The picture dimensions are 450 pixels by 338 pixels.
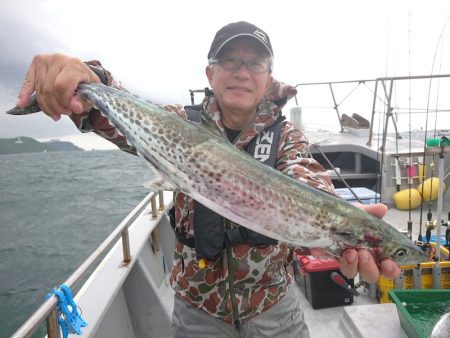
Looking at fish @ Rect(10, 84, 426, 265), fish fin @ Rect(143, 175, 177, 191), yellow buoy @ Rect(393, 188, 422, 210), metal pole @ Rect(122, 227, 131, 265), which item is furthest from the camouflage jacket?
yellow buoy @ Rect(393, 188, 422, 210)

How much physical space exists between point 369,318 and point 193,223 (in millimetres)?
2413

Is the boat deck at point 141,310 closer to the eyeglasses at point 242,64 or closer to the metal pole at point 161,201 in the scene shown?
the metal pole at point 161,201

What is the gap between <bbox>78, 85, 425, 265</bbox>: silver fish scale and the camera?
1.79 metres

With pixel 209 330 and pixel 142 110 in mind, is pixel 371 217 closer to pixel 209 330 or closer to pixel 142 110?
pixel 209 330

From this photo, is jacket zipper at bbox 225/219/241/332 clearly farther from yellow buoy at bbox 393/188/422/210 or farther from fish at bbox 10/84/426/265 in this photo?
yellow buoy at bbox 393/188/422/210

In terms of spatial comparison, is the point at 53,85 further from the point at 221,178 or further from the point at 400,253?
the point at 400,253

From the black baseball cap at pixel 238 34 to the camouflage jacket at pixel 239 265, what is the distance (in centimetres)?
55

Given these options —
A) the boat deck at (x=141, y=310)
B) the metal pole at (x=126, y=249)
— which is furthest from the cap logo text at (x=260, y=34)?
the boat deck at (x=141, y=310)

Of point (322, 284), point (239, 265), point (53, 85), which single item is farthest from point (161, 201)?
point (53, 85)

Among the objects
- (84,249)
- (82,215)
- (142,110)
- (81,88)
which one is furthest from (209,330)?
(82,215)

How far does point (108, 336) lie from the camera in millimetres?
3125

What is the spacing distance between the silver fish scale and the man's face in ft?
1.90

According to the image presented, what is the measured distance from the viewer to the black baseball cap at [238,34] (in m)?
2.34

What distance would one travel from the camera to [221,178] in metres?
1.81
